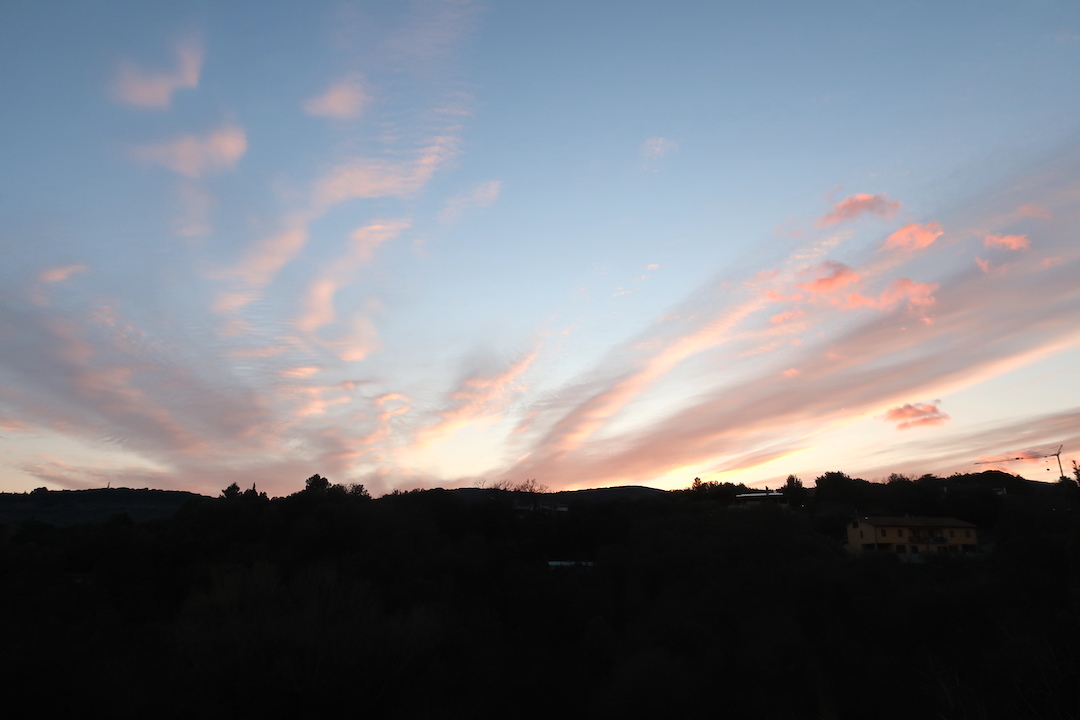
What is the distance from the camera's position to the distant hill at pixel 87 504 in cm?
6644

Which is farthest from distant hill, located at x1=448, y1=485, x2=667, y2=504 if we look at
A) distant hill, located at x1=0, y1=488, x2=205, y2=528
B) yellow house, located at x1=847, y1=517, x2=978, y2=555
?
distant hill, located at x1=0, y1=488, x2=205, y2=528

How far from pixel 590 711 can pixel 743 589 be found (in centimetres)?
1174

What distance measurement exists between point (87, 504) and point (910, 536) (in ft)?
256

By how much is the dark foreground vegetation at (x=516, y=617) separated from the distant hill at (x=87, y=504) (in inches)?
890

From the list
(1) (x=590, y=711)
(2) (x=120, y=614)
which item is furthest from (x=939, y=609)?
(2) (x=120, y=614)

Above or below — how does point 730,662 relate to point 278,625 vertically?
below

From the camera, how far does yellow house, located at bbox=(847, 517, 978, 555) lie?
4862 cm

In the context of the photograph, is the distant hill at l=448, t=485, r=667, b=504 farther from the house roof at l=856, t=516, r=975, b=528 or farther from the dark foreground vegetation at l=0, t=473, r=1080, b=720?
the house roof at l=856, t=516, r=975, b=528

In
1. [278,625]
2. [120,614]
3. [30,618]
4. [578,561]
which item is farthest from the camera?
[578,561]

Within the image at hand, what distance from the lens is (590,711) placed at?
1169 inches

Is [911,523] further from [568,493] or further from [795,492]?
[568,493]

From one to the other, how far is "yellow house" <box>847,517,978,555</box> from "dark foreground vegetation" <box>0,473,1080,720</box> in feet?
9.61

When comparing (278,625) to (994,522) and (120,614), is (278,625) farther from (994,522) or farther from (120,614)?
(994,522)

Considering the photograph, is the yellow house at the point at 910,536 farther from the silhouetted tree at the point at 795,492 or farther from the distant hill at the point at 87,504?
the distant hill at the point at 87,504
